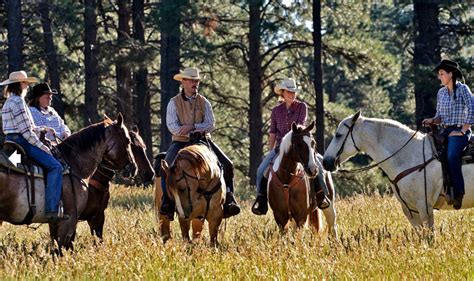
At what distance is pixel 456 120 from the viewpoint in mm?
12977

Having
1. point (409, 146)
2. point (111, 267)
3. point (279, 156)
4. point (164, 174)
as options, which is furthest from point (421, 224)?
point (111, 267)

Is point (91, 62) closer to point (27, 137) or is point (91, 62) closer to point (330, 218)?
point (330, 218)

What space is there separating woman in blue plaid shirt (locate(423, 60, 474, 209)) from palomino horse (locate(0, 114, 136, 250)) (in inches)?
174

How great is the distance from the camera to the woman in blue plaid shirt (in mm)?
12867

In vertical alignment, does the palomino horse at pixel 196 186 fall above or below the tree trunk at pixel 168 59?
below

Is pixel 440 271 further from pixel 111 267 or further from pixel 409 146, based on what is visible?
pixel 409 146

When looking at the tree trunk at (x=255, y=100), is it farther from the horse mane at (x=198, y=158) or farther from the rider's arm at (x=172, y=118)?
the horse mane at (x=198, y=158)

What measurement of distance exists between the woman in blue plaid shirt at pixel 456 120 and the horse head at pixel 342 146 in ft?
4.35

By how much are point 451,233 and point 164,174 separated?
3.98 metres

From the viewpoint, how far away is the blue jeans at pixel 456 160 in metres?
12.8

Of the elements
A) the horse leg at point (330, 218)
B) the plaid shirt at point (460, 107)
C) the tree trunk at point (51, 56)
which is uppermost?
the tree trunk at point (51, 56)

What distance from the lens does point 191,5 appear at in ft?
88.1

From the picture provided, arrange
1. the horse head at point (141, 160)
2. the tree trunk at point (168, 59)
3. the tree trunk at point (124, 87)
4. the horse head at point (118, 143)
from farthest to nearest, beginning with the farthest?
1. the tree trunk at point (124, 87)
2. the tree trunk at point (168, 59)
3. the horse head at point (141, 160)
4. the horse head at point (118, 143)

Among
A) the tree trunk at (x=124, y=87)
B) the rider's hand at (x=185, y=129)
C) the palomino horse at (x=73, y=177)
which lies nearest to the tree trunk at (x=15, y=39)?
the tree trunk at (x=124, y=87)
